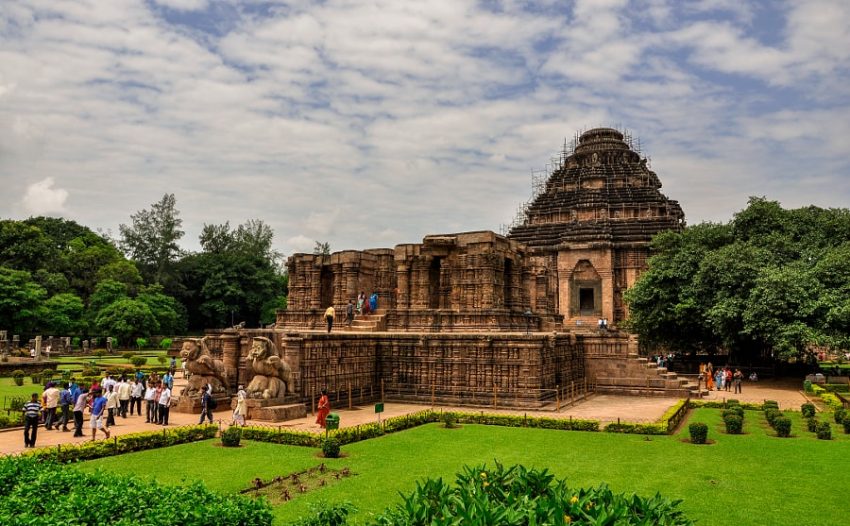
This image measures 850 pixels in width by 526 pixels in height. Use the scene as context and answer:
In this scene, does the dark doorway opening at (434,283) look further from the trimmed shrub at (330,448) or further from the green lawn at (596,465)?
the trimmed shrub at (330,448)

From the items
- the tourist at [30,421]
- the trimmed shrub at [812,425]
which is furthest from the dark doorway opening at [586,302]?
the tourist at [30,421]

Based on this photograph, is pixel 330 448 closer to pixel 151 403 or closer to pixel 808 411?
pixel 151 403

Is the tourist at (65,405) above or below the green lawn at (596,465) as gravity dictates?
above

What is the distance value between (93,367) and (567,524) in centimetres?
3065

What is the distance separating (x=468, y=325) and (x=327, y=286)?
984cm

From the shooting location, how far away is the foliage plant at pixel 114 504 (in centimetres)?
583

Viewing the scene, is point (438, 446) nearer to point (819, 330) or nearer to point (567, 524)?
point (567, 524)

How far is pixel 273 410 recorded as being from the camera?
54.0ft

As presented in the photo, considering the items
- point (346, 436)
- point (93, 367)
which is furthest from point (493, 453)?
point (93, 367)

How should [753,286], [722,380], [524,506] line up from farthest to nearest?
A: 1. [753,286]
2. [722,380]
3. [524,506]

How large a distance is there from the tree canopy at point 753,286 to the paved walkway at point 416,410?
2829 mm

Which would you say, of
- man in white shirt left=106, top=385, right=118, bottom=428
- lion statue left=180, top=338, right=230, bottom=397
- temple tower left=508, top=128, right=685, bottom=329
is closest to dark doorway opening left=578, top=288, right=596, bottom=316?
temple tower left=508, top=128, right=685, bottom=329

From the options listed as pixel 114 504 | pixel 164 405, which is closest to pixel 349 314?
pixel 164 405

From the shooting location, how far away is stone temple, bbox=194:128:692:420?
19.7 metres
